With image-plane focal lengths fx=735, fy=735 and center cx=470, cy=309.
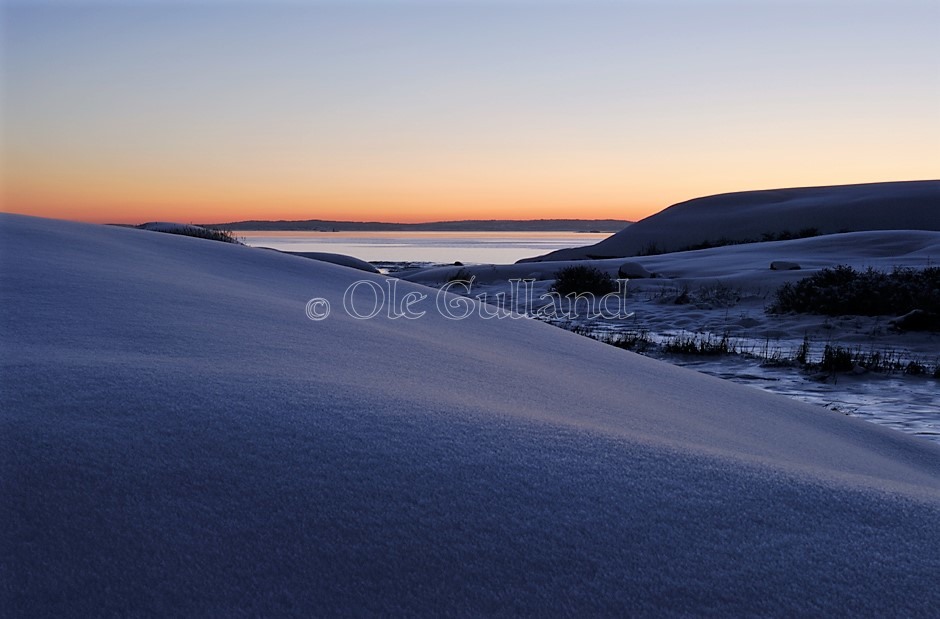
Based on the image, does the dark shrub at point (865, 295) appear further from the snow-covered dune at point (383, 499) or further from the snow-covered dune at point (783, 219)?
the snow-covered dune at point (783, 219)

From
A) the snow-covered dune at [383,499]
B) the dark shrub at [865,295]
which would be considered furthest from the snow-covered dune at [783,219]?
the snow-covered dune at [383,499]

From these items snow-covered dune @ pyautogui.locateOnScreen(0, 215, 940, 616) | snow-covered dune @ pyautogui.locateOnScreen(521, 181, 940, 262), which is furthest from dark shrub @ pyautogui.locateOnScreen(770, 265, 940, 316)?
snow-covered dune @ pyautogui.locateOnScreen(521, 181, 940, 262)

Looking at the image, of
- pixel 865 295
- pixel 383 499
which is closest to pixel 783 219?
pixel 865 295

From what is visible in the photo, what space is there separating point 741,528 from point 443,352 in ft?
7.20

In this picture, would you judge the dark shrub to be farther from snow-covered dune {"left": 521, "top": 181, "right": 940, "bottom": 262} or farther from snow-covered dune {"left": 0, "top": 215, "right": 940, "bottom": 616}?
snow-covered dune {"left": 521, "top": 181, "right": 940, "bottom": 262}

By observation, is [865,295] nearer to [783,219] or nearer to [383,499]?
[383,499]

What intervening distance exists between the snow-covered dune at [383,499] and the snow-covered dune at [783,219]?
30.3 meters

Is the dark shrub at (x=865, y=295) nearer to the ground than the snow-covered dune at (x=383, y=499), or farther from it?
nearer to the ground

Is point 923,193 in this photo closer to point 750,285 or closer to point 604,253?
point 604,253

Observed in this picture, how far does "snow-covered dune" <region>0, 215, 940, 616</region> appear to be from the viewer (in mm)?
1385

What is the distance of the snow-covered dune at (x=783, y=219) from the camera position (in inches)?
1448

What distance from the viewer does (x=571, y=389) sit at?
339 centimetres

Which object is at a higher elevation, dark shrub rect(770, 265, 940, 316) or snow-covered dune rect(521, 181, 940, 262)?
snow-covered dune rect(521, 181, 940, 262)

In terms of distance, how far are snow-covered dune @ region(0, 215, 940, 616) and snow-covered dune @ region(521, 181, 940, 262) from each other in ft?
99.4
